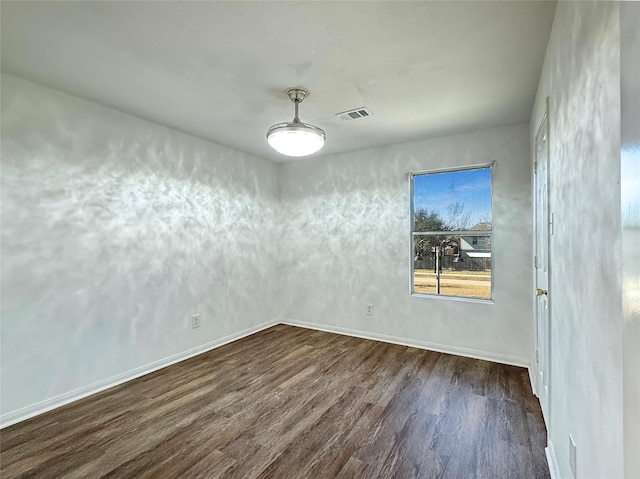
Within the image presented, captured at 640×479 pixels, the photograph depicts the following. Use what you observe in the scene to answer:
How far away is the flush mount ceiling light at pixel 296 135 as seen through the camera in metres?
2.28

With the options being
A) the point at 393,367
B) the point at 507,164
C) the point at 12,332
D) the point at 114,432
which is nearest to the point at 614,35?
the point at 507,164

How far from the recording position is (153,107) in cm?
275

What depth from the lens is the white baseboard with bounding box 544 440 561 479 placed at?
5.26 feet

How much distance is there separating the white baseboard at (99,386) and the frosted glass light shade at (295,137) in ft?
8.18

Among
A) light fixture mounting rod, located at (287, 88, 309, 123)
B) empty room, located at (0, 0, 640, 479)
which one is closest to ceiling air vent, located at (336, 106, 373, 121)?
empty room, located at (0, 0, 640, 479)

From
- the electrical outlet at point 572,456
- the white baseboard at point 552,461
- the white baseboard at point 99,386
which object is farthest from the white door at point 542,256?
the white baseboard at point 99,386

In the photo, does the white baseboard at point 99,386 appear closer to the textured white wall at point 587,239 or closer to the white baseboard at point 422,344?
the white baseboard at point 422,344

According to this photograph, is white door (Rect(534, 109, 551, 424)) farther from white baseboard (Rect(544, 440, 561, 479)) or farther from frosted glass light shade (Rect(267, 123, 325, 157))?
frosted glass light shade (Rect(267, 123, 325, 157))

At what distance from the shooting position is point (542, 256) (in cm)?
224

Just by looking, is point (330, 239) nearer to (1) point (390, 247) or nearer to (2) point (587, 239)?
(1) point (390, 247)

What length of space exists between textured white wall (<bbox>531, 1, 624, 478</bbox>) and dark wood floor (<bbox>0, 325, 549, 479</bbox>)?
0.56 meters

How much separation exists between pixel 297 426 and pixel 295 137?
2.09m

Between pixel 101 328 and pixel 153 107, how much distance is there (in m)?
2.01

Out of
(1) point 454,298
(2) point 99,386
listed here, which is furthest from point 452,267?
(2) point 99,386
